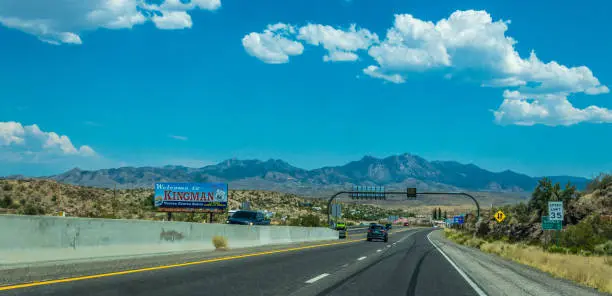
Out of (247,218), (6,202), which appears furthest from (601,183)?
(6,202)

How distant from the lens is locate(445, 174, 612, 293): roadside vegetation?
851 inches

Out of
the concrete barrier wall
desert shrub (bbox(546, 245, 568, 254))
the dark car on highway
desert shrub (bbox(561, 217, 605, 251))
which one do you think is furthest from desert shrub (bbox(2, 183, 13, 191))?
desert shrub (bbox(561, 217, 605, 251))

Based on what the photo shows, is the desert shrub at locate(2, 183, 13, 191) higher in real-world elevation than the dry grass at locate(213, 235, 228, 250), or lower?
higher

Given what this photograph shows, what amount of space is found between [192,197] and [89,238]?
42.8 metres

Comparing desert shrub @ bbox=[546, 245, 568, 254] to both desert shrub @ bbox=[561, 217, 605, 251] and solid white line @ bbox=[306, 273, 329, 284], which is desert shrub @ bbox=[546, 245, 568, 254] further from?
solid white line @ bbox=[306, 273, 329, 284]

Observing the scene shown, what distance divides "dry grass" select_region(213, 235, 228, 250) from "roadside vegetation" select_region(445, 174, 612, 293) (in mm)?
12530

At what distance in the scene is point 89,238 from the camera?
1548 cm

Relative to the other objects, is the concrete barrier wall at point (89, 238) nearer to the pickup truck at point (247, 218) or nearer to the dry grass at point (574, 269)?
the pickup truck at point (247, 218)

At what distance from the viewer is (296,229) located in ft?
134

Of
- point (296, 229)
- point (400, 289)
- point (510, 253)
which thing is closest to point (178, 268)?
point (400, 289)

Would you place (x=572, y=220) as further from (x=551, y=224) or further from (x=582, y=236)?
(x=551, y=224)

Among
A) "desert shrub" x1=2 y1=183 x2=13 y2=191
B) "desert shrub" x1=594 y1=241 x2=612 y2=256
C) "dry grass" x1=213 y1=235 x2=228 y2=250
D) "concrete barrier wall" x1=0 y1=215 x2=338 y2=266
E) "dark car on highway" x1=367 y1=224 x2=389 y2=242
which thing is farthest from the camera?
"desert shrub" x1=2 y1=183 x2=13 y2=191

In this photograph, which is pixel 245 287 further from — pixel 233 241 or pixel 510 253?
pixel 510 253

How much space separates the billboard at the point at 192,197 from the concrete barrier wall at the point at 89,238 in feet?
104
